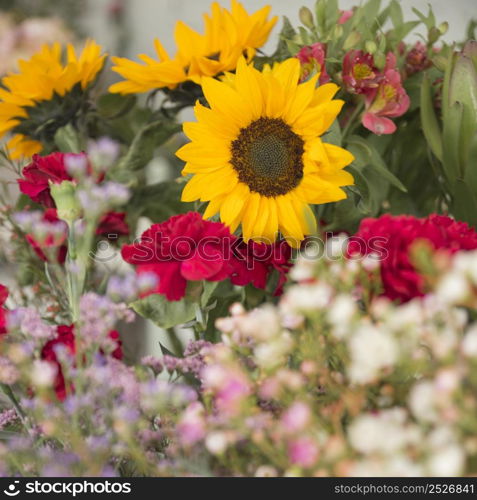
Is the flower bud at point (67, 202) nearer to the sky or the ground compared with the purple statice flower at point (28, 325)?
nearer to the sky

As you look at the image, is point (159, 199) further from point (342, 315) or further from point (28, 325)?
point (342, 315)

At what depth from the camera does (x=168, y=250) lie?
1.47 ft

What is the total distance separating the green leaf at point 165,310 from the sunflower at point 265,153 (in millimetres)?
65

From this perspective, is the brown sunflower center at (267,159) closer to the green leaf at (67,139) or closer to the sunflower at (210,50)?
the sunflower at (210,50)

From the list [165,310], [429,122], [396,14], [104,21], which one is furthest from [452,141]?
[104,21]

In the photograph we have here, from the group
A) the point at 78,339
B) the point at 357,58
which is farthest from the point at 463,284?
the point at 357,58

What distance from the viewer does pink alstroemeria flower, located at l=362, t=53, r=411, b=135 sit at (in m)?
0.52

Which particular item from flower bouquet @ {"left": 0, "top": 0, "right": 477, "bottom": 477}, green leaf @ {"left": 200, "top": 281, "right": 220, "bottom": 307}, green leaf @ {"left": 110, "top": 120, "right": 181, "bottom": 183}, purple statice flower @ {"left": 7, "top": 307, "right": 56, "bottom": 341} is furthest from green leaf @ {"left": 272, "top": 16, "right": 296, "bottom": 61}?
purple statice flower @ {"left": 7, "top": 307, "right": 56, "bottom": 341}

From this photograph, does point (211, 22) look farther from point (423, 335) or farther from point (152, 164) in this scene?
point (423, 335)

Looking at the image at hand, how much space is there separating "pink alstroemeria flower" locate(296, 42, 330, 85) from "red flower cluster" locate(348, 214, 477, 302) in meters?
0.14

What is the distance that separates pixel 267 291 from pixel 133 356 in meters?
0.17

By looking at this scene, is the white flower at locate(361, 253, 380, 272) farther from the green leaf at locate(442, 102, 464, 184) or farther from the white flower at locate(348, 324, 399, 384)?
the green leaf at locate(442, 102, 464, 184)

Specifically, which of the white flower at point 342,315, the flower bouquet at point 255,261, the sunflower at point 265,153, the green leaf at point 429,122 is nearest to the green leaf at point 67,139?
the flower bouquet at point 255,261

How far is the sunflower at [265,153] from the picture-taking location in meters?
0.46
